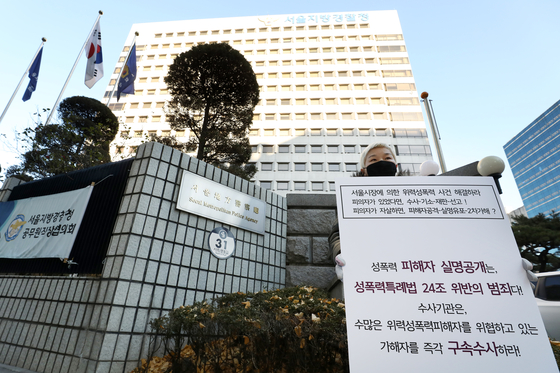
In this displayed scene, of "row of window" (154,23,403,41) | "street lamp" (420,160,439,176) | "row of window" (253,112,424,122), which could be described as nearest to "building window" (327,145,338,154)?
"row of window" (253,112,424,122)

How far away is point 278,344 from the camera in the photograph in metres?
2.40

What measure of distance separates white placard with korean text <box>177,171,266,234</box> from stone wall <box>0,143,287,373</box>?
0.37ft

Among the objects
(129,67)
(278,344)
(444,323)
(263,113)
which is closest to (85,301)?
(278,344)

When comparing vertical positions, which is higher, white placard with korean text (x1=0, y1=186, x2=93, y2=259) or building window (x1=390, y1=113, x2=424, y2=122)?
building window (x1=390, y1=113, x2=424, y2=122)

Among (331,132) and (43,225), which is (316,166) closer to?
(331,132)

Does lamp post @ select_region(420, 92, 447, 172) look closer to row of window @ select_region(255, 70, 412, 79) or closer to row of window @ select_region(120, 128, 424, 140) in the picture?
row of window @ select_region(120, 128, 424, 140)

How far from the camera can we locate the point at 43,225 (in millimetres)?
4637

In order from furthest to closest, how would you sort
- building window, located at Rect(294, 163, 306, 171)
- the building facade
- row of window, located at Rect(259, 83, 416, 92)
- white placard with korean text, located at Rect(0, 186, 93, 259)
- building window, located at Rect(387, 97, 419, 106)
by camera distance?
the building facade < row of window, located at Rect(259, 83, 416, 92) < building window, located at Rect(387, 97, 419, 106) < building window, located at Rect(294, 163, 306, 171) < white placard with korean text, located at Rect(0, 186, 93, 259)

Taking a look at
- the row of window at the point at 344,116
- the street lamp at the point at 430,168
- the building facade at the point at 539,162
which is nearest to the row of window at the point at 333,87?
the row of window at the point at 344,116

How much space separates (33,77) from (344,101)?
102 feet

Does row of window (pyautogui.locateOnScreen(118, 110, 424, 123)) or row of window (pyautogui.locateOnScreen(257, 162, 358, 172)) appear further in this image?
row of window (pyautogui.locateOnScreen(118, 110, 424, 123))

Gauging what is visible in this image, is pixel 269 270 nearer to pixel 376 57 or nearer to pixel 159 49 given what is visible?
pixel 376 57

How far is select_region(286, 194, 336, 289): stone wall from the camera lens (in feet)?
19.4

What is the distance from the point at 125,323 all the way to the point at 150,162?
7.10 ft
